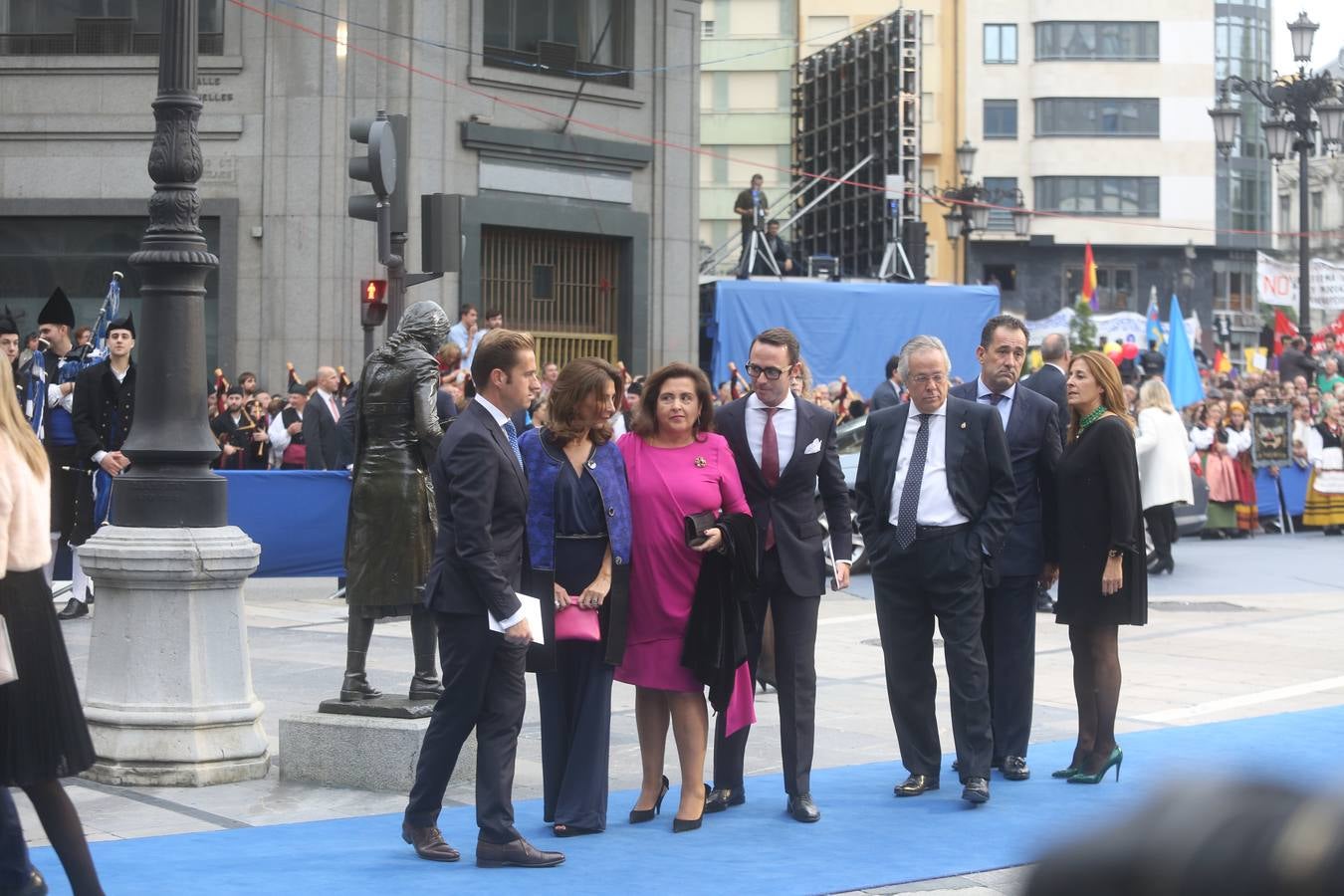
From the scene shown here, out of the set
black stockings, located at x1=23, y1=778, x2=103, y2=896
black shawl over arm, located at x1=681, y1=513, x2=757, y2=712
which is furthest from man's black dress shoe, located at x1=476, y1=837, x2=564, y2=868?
black stockings, located at x1=23, y1=778, x2=103, y2=896

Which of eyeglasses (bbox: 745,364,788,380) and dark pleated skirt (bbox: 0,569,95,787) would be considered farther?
eyeglasses (bbox: 745,364,788,380)

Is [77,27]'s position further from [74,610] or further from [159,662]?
[159,662]

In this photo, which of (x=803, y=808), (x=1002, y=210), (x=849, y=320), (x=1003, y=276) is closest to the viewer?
(x=803, y=808)

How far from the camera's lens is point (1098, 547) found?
27.7 feet

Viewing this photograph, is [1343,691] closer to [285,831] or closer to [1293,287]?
[285,831]

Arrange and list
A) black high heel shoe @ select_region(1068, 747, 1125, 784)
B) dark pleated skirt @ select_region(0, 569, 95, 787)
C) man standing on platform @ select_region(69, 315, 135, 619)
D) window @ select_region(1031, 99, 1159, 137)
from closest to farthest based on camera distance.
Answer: dark pleated skirt @ select_region(0, 569, 95, 787)
black high heel shoe @ select_region(1068, 747, 1125, 784)
man standing on platform @ select_region(69, 315, 135, 619)
window @ select_region(1031, 99, 1159, 137)

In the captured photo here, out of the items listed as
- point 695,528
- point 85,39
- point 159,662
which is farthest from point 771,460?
point 85,39

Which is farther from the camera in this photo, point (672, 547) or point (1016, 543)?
point (1016, 543)

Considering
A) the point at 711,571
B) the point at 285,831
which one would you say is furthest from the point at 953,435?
the point at 285,831

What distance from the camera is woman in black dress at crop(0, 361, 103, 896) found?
5492 mm

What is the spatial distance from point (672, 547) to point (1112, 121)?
205 ft

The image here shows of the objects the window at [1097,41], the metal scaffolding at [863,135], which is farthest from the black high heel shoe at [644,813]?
the window at [1097,41]

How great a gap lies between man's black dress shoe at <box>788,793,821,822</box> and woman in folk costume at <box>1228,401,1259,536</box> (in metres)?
17.0

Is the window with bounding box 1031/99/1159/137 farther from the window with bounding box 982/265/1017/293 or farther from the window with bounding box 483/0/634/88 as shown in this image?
the window with bounding box 483/0/634/88
